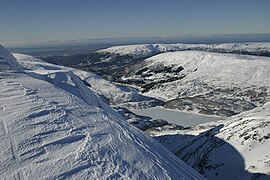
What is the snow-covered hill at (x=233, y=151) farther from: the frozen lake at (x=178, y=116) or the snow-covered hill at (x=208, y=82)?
the snow-covered hill at (x=208, y=82)

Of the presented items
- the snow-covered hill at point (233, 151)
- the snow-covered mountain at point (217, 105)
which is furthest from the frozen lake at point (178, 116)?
the snow-covered hill at point (233, 151)

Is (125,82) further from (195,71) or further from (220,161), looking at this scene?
(220,161)

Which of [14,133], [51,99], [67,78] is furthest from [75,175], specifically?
[67,78]

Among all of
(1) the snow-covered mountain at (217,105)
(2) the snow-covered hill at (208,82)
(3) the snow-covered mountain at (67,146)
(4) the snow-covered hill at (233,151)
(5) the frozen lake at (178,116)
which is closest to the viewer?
(3) the snow-covered mountain at (67,146)

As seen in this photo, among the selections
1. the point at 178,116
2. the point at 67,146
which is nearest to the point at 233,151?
the point at 67,146

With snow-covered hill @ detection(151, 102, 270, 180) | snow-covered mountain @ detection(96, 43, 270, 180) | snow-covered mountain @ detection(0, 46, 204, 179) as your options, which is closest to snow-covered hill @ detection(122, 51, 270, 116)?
snow-covered mountain @ detection(96, 43, 270, 180)

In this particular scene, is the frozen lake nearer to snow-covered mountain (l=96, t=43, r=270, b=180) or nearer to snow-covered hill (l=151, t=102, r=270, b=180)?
snow-covered mountain (l=96, t=43, r=270, b=180)

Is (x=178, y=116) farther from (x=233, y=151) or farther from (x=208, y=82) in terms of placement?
(x=233, y=151)
